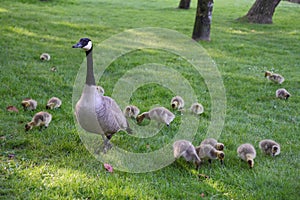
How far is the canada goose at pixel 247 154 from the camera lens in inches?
205

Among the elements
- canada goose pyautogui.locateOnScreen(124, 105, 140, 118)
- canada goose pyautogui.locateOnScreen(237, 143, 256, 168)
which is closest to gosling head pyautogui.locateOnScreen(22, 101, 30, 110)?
canada goose pyautogui.locateOnScreen(124, 105, 140, 118)

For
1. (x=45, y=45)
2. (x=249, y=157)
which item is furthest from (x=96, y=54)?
(x=249, y=157)

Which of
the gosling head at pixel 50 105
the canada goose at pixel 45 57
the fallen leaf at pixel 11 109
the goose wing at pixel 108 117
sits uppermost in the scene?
the goose wing at pixel 108 117

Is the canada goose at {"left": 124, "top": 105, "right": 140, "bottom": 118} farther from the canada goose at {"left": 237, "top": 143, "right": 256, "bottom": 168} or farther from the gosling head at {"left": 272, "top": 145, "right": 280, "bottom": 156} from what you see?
the gosling head at {"left": 272, "top": 145, "right": 280, "bottom": 156}

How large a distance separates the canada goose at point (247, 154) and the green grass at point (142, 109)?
0.40 ft

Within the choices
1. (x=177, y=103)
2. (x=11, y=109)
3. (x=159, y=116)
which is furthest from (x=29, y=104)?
(x=177, y=103)

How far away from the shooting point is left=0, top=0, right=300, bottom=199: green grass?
457 cm

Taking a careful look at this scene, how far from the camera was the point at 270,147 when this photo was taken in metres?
5.68

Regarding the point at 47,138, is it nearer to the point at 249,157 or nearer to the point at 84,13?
the point at 249,157

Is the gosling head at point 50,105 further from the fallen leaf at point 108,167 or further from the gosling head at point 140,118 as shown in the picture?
the fallen leaf at point 108,167

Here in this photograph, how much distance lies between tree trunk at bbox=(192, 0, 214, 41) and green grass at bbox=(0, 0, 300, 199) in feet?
2.06

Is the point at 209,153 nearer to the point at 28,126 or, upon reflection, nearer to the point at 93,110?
the point at 93,110

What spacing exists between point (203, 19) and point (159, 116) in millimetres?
8319

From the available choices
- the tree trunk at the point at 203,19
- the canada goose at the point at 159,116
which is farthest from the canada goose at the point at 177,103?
the tree trunk at the point at 203,19
